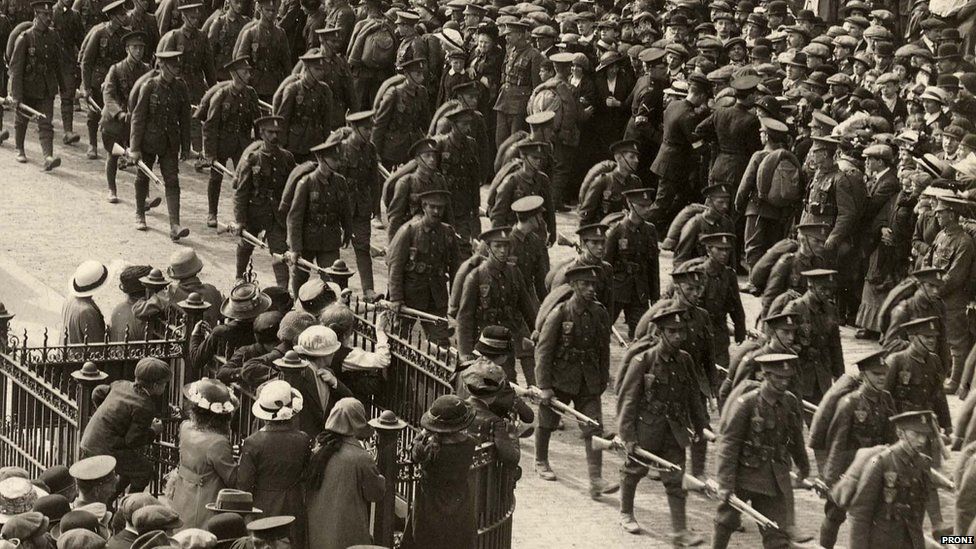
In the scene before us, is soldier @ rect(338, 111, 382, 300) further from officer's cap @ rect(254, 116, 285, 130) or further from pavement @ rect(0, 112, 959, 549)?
pavement @ rect(0, 112, 959, 549)

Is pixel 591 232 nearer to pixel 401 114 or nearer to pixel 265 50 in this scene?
pixel 401 114

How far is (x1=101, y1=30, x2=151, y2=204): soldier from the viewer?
2258 cm

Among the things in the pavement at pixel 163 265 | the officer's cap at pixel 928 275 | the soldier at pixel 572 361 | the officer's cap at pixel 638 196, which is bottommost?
the pavement at pixel 163 265

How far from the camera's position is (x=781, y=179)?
20.8 m

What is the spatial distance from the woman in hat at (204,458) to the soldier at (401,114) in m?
9.38

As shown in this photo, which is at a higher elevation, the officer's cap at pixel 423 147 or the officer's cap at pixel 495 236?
the officer's cap at pixel 423 147

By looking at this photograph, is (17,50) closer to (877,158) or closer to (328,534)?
(877,158)

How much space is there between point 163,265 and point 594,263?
223 inches

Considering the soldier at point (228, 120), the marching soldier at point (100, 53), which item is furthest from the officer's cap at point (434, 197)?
the marching soldier at point (100, 53)

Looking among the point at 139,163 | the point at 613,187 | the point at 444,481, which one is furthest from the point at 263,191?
the point at 444,481

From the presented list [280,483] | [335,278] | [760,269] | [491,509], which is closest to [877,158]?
[760,269]

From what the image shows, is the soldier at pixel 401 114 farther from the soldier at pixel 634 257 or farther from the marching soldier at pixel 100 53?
the soldier at pixel 634 257

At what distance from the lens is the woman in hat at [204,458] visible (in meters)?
13.3

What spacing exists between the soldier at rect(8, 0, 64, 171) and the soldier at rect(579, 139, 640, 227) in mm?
7426
